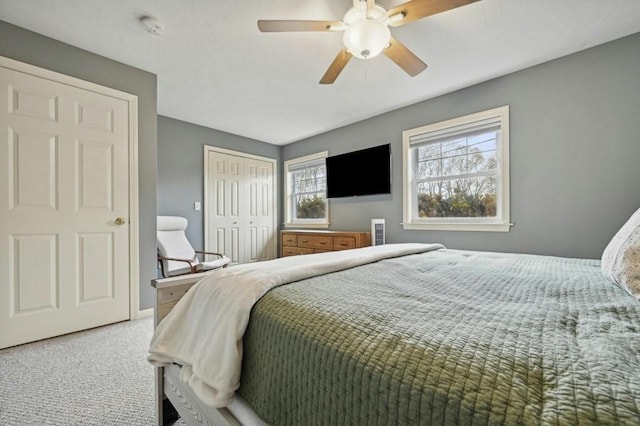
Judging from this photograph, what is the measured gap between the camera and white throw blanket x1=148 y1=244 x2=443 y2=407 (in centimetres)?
84

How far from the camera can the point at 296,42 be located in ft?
7.48

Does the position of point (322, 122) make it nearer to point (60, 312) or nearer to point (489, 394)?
point (60, 312)

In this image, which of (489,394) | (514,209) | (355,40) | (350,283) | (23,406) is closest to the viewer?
(489,394)

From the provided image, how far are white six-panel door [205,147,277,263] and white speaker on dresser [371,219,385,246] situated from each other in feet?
6.94

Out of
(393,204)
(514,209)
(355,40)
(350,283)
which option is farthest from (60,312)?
(514,209)

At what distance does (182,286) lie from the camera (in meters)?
1.31

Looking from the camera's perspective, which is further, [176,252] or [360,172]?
[360,172]

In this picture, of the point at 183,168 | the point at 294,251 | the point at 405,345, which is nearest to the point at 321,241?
the point at 294,251

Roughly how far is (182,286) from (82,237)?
1.72m

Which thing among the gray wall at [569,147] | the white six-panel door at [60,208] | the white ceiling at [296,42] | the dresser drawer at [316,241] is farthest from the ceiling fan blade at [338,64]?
the dresser drawer at [316,241]

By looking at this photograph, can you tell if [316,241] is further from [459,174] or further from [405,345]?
[405,345]

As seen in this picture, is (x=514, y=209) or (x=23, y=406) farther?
(x=514, y=209)

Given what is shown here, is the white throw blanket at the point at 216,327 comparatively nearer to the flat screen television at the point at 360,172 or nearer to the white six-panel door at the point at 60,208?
the white six-panel door at the point at 60,208

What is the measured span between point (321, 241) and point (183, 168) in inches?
87.7
